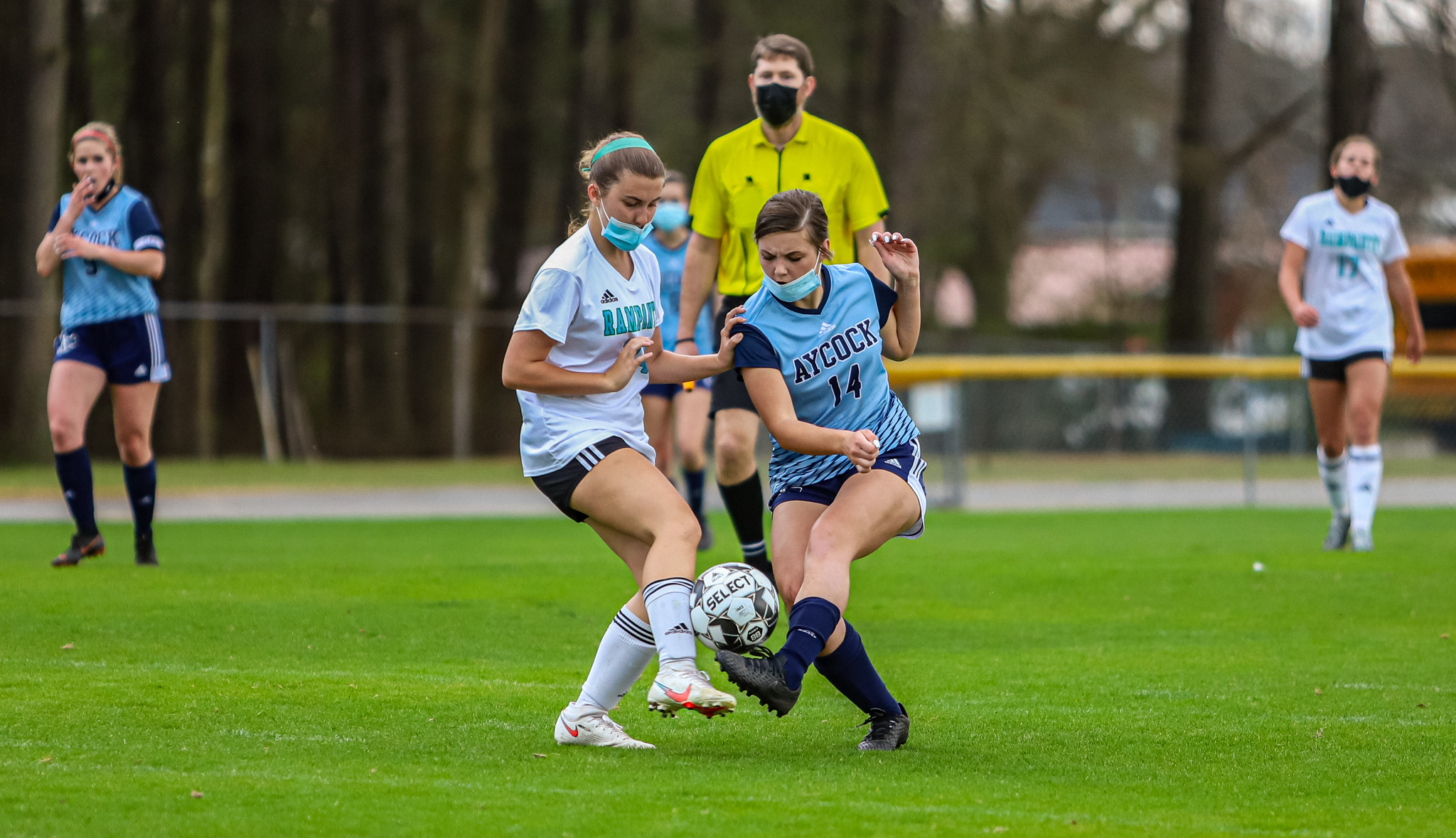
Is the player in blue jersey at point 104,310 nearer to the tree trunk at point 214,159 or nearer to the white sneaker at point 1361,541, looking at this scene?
the white sneaker at point 1361,541

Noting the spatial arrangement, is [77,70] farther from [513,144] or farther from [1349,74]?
[1349,74]

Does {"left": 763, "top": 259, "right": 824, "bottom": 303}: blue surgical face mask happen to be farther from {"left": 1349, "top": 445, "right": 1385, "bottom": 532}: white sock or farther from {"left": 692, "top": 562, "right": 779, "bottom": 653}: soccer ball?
{"left": 1349, "top": 445, "right": 1385, "bottom": 532}: white sock

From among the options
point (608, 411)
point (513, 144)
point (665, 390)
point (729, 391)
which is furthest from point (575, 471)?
point (513, 144)

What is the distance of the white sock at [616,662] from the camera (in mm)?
5316

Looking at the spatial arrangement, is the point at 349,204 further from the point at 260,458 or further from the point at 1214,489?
the point at 1214,489

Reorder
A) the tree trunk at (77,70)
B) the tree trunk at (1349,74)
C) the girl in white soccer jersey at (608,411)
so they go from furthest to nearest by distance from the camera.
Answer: the tree trunk at (1349,74), the tree trunk at (77,70), the girl in white soccer jersey at (608,411)

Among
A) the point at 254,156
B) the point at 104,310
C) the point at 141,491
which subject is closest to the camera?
the point at 104,310

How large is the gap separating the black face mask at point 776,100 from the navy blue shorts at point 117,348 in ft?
11.6

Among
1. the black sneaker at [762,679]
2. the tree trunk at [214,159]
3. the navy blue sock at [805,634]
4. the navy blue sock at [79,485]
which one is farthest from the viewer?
the tree trunk at [214,159]

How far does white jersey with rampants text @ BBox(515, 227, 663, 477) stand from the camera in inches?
208

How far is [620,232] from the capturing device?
5.31 m

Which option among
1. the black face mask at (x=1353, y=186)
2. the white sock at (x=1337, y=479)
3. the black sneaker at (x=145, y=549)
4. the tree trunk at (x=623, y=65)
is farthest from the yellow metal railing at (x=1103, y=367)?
the tree trunk at (x=623, y=65)

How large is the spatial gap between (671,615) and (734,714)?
1149 millimetres

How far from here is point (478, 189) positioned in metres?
29.0
